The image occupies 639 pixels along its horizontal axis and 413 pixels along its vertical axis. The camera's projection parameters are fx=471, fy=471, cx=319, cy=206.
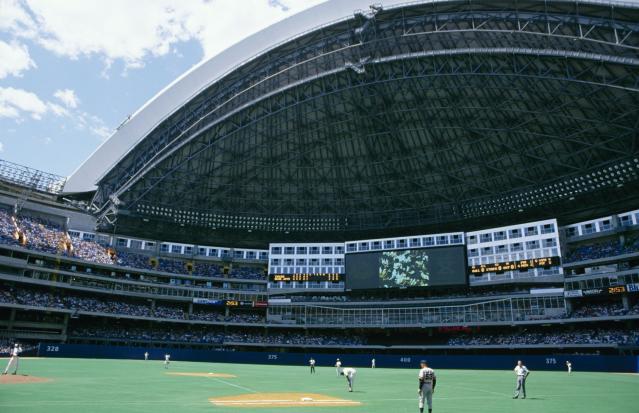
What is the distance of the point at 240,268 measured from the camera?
4094 inches

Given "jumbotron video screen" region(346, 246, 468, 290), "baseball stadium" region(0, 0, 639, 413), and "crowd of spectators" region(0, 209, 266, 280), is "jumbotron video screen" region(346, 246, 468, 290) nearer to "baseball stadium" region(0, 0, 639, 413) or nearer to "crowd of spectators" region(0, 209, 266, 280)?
"baseball stadium" region(0, 0, 639, 413)

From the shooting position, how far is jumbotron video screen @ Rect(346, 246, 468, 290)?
84.1 metres

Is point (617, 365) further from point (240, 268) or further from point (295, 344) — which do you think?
point (240, 268)

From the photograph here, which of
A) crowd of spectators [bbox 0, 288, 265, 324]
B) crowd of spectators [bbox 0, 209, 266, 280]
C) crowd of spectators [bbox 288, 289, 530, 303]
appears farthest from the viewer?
crowd of spectators [bbox 288, 289, 530, 303]

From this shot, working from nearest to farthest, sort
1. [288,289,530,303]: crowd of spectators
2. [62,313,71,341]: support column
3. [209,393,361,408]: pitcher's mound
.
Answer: [209,393,361,408]: pitcher's mound
[62,313,71,341]: support column
[288,289,530,303]: crowd of spectators

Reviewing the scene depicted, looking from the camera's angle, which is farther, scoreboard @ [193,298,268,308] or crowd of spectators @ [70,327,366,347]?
scoreboard @ [193,298,268,308]

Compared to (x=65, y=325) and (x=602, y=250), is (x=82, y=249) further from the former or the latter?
(x=602, y=250)

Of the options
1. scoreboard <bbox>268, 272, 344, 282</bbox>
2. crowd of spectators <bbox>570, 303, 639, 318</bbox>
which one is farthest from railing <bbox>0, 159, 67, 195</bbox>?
crowd of spectators <bbox>570, 303, 639, 318</bbox>

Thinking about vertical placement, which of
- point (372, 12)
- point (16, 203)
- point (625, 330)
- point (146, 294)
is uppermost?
point (372, 12)

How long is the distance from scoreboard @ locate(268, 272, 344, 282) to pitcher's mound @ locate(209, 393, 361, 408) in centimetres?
6990

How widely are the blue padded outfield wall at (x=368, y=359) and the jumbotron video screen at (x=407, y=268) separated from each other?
1675cm

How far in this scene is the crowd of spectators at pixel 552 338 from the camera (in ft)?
221

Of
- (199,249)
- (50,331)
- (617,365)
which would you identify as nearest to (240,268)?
(199,249)

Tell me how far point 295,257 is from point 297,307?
10420 millimetres
